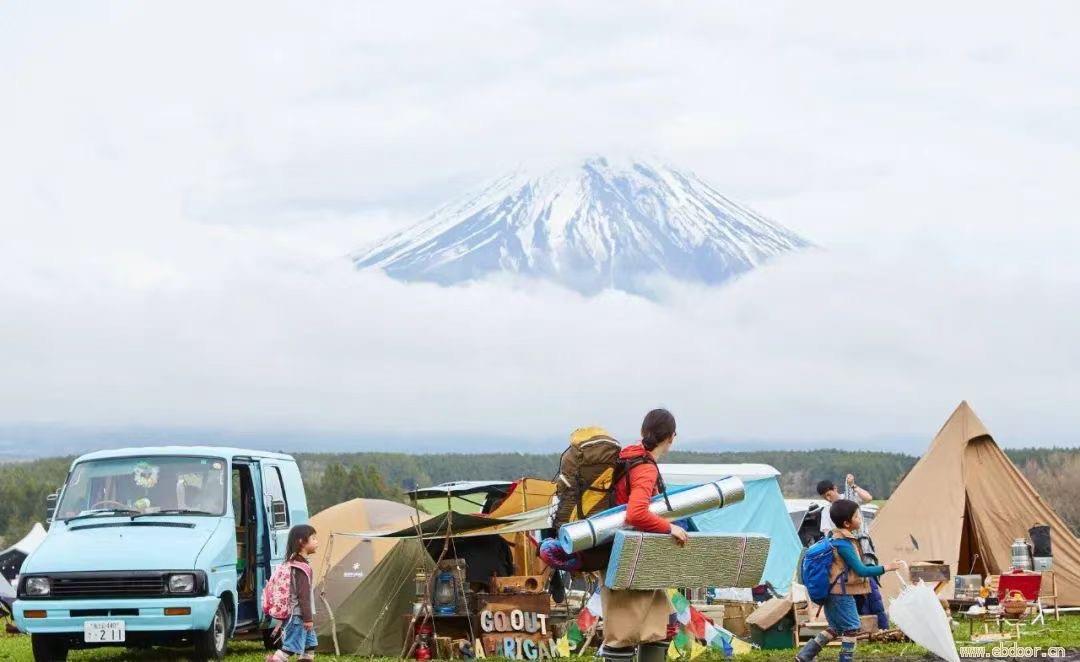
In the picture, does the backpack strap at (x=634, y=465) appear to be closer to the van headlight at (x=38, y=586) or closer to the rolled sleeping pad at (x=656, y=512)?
the rolled sleeping pad at (x=656, y=512)

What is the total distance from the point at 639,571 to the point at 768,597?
12661mm

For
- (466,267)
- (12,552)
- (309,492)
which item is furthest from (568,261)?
(12,552)

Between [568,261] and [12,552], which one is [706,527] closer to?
[12,552]

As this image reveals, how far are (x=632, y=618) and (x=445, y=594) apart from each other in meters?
7.25

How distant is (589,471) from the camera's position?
29.7ft

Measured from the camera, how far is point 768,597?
67.8 feet

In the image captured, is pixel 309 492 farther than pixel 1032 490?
Yes

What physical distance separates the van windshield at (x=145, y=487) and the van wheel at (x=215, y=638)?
3.44ft

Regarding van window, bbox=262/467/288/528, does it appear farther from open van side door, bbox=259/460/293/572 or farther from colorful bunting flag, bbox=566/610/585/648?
colorful bunting flag, bbox=566/610/585/648

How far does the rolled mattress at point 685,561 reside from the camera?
8.41 meters

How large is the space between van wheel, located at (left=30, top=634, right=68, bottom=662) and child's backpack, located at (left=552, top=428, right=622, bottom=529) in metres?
6.38

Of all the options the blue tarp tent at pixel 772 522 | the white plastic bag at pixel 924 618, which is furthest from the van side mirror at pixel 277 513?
the blue tarp tent at pixel 772 522

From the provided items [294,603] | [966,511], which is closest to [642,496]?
[294,603]

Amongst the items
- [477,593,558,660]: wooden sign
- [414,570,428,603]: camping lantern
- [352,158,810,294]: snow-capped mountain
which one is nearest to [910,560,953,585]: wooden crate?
[477,593,558,660]: wooden sign
